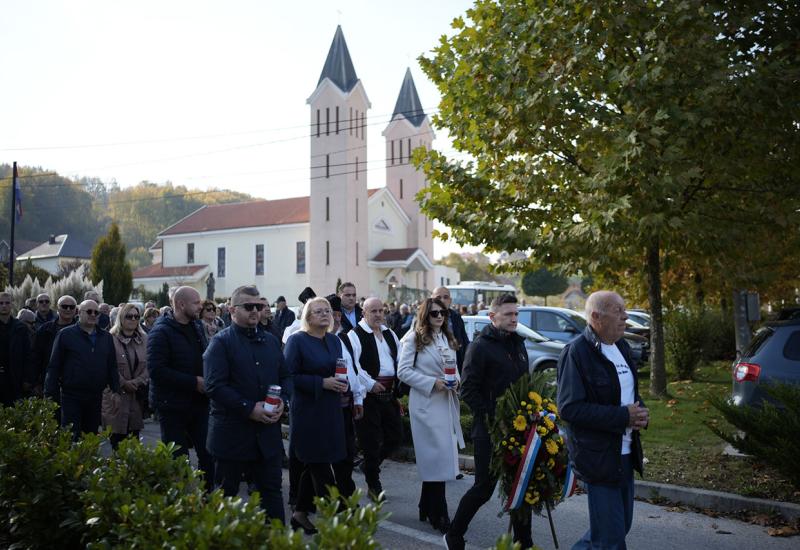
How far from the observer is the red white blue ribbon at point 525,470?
504 centimetres

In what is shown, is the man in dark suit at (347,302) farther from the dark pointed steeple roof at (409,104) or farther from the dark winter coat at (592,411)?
the dark pointed steeple roof at (409,104)

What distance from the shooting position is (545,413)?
17.0 ft

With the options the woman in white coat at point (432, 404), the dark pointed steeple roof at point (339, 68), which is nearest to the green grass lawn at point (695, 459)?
the woman in white coat at point (432, 404)

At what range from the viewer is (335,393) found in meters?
5.92

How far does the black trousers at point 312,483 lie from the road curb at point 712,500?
343cm

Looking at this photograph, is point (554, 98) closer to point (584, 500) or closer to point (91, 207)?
point (584, 500)

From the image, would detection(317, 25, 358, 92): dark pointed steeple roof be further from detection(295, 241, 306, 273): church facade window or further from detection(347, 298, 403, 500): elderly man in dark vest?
detection(347, 298, 403, 500): elderly man in dark vest

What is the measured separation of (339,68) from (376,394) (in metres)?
49.0

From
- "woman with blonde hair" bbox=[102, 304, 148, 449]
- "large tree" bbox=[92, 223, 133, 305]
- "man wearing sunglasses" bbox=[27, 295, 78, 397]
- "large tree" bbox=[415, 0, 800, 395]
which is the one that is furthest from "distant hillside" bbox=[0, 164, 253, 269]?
"woman with blonde hair" bbox=[102, 304, 148, 449]

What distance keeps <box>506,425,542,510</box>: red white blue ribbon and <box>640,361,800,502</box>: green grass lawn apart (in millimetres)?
3193

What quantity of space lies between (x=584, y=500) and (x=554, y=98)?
22.1 feet

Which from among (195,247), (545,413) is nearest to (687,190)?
(545,413)

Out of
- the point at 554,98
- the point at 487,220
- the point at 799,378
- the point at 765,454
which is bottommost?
the point at 765,454

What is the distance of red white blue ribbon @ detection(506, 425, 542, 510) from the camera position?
16.5ft
